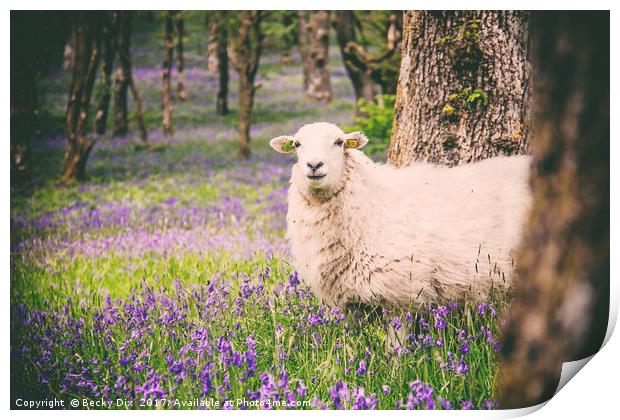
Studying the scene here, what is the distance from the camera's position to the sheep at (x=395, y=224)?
3.84 metres

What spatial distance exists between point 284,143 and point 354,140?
1.59 ft

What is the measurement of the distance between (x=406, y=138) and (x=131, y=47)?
5.25 meters

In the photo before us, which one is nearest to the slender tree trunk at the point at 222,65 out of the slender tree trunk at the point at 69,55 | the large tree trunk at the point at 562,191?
the slender tree trunk at the point at 69,55

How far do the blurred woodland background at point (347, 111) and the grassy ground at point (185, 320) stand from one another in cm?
8

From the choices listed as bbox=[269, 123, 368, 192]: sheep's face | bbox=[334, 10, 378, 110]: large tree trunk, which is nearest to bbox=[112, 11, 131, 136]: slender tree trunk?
bbox=[334, 10, 378, 110]: large tree trunk

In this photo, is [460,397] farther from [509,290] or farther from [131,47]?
[131,47]

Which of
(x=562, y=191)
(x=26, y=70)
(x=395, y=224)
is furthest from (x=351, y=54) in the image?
(x=562, y=191)

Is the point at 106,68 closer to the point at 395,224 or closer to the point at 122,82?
the point at 122,82

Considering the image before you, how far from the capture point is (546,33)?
2367 millimetres

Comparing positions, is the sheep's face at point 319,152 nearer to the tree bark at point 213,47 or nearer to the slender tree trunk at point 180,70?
the tree bark at point 213,47

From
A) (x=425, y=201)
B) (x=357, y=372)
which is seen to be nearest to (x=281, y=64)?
(x=425, y=201)

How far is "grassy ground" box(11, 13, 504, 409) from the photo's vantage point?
3.32 metres

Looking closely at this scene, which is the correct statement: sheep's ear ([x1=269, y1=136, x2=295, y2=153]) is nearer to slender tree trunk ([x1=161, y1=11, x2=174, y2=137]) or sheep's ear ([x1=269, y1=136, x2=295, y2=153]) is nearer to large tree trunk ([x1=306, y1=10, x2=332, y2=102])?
slender tree trunk ([x1=161, y1=11, x2=174, y2=137])

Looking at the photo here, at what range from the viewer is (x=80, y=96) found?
18.9ft
